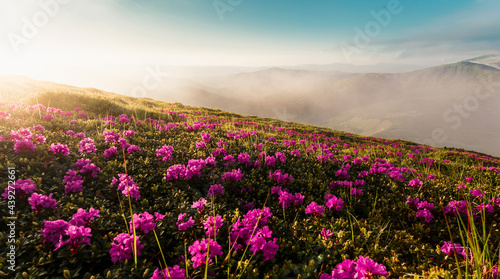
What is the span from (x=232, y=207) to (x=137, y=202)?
1703mm

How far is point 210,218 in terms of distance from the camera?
295 cm

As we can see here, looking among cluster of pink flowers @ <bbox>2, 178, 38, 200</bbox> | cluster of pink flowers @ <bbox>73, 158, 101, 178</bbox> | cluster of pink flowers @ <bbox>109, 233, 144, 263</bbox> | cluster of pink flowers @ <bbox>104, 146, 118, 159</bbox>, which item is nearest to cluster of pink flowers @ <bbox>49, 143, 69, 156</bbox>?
cluster of pink flowers @ <bbox>73, 158, 101, 178</bbox>

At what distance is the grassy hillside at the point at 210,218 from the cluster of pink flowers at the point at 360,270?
0.04 feet

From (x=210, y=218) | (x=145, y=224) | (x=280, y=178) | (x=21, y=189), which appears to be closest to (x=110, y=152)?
(x=21, y=189)

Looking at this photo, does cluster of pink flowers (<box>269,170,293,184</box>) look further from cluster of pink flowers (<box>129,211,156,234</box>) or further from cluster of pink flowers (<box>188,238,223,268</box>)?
cluster of pink flowers (<box>129,211,156,234</box>)

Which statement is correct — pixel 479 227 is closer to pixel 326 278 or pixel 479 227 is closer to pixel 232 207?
pixel 326 278

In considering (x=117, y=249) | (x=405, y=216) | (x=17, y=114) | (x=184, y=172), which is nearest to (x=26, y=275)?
(x=117, y=249)

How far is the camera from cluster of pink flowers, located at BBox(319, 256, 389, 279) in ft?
7.11

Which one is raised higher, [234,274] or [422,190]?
[422,190]

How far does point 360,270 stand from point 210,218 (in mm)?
1887

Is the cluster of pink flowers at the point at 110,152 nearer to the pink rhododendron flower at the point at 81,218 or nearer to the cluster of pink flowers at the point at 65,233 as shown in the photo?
the pink rhododendron flower at the point at 81,218

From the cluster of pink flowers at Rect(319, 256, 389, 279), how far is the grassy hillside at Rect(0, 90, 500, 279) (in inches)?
0.4

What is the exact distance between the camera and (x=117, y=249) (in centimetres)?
236

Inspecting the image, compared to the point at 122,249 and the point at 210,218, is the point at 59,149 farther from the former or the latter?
the point at 210,218
